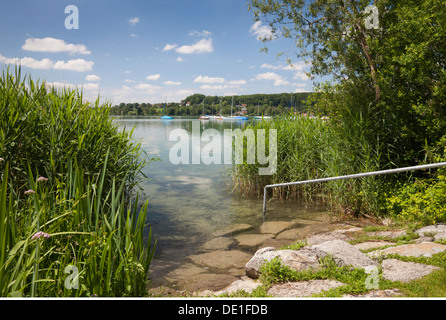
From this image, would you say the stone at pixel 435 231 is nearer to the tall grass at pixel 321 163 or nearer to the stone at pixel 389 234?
the stone at pixel 389 234

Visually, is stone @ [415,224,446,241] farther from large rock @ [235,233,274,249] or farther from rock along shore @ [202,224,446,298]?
large rock @ [235,233,274,249]

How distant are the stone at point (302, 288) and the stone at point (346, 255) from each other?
47 centimetres

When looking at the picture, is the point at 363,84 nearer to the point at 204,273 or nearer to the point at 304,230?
the point at 304,230

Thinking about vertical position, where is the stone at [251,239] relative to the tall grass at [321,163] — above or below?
below

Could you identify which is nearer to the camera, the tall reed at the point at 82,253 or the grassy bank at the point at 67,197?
the tall reed at the point at 82,253

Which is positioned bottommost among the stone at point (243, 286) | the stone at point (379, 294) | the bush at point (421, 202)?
the stone at point (243, 286)

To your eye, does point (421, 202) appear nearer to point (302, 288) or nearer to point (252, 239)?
point (252, 239)

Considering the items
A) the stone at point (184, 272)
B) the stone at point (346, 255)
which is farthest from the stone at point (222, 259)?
the stone at point (346, 255)

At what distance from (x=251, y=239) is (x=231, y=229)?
958 millimetres

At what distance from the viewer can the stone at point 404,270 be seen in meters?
3.54

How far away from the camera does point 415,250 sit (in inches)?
170

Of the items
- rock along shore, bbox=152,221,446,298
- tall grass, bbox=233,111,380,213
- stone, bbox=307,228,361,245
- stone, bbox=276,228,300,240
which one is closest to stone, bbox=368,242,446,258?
rock along shore, bbox=152,221,446,298

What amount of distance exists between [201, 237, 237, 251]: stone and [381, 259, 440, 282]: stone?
3.42m

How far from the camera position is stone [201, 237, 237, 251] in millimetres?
6734
